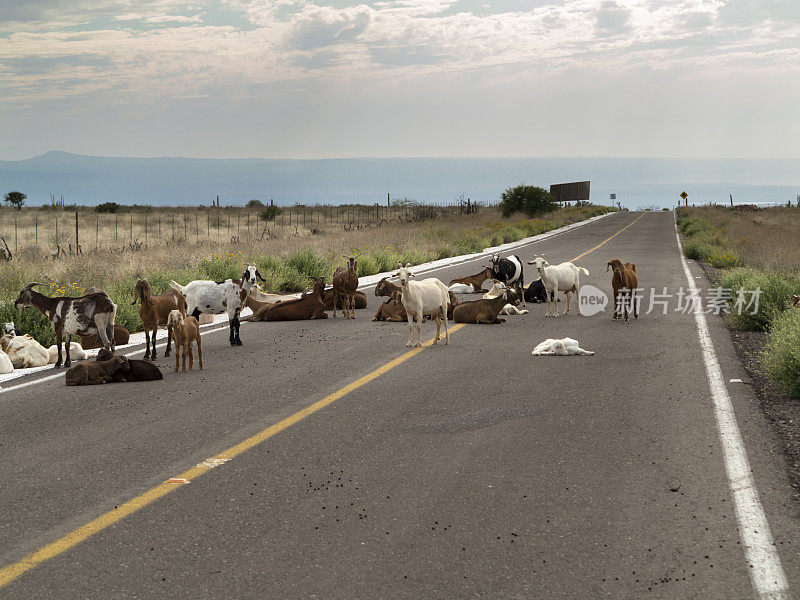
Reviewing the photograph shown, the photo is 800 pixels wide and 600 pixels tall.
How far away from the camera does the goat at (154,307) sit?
10336 millimetres

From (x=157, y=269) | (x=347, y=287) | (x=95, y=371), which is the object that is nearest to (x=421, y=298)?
(x=347, y=287)

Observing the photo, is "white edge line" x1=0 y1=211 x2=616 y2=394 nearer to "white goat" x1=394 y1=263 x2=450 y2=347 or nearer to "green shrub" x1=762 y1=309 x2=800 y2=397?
"white goat" x1=394 y1=263 x2=450 y2=347

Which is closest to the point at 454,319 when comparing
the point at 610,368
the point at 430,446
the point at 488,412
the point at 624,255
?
the point at 610,368

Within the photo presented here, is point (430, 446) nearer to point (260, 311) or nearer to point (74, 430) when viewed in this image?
point (74, 430)

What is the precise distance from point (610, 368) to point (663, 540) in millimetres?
5472

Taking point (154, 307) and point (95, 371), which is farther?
point (154, 307)

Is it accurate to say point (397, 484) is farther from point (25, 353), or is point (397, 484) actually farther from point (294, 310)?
point (294, 310)

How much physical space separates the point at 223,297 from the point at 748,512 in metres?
8.69

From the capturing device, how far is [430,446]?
6.56 metres

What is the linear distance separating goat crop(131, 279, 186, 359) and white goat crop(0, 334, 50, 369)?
52.9 inches

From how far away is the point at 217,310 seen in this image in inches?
483

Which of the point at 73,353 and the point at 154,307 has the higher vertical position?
the point at 154,307

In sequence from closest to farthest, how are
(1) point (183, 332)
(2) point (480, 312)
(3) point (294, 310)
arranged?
(1) point (183, 332) < (2) point (480, 312) < (3) point (294, 310)

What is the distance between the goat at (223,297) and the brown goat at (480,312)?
12.4ft
